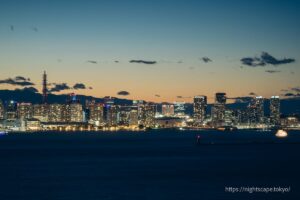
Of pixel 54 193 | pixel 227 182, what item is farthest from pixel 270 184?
pixel 54 193

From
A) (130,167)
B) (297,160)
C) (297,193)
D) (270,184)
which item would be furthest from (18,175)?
(297,160)

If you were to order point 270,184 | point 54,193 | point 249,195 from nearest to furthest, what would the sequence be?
point 249,195
point 54,193
point 270,184

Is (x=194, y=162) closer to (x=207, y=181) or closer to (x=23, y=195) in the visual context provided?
(x=207, y=181)

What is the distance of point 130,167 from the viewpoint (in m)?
75.9

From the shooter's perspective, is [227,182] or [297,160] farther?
[297,160]

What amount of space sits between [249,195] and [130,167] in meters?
30.8

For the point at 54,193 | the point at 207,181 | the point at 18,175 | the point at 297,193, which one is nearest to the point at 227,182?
the point at 207,181

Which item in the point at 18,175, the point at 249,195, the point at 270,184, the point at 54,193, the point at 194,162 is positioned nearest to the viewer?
the point at 249,195

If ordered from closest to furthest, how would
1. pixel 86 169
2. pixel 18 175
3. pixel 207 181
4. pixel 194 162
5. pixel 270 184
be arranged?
pixel 270 184
pixel 207 181
pixel 18 175
pixel 86 169
pixel 194 162

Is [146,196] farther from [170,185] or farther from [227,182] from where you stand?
[227,182]

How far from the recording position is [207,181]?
5906cm

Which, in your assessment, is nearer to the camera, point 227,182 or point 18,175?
point 227,182

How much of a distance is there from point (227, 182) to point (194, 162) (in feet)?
80.5

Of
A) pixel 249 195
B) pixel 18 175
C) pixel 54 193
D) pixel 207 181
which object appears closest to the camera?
pixel 249 195
